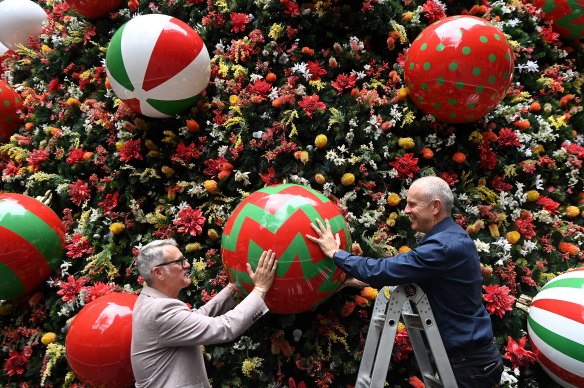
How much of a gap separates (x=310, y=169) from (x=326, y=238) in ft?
3.38

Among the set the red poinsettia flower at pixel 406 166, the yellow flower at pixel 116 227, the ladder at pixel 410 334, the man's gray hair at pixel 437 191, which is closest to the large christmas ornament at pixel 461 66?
the red poinsettia flower at pixel 406 166

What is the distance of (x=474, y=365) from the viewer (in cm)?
210

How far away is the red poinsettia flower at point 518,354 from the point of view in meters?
2.86

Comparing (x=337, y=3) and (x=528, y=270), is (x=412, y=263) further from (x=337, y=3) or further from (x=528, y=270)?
(x=337, y=3)

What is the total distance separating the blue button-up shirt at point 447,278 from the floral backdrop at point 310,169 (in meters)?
0.77

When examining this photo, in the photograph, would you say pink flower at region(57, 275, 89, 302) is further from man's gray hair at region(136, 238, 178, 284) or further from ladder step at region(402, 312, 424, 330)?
ladder step at region(402, 312, 424, 330)

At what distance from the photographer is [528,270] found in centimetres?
323

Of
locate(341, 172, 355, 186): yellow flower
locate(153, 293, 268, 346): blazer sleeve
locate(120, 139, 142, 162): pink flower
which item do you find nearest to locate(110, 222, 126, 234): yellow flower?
locate(120, 139, 142, 162): pink flower

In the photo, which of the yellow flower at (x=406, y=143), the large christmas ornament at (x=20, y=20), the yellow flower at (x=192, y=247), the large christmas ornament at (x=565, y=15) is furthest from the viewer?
the large christmas ornament at (x=20, y=20)

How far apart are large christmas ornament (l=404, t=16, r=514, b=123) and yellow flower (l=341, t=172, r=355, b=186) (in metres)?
0.80

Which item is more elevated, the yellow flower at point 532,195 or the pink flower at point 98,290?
the yellow flower at point 532,195

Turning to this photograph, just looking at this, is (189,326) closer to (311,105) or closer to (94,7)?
(311,105)

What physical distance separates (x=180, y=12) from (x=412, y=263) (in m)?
3.47

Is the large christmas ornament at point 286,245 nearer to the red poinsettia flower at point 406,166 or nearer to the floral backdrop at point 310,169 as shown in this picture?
the floral backdrop at point 310,169
